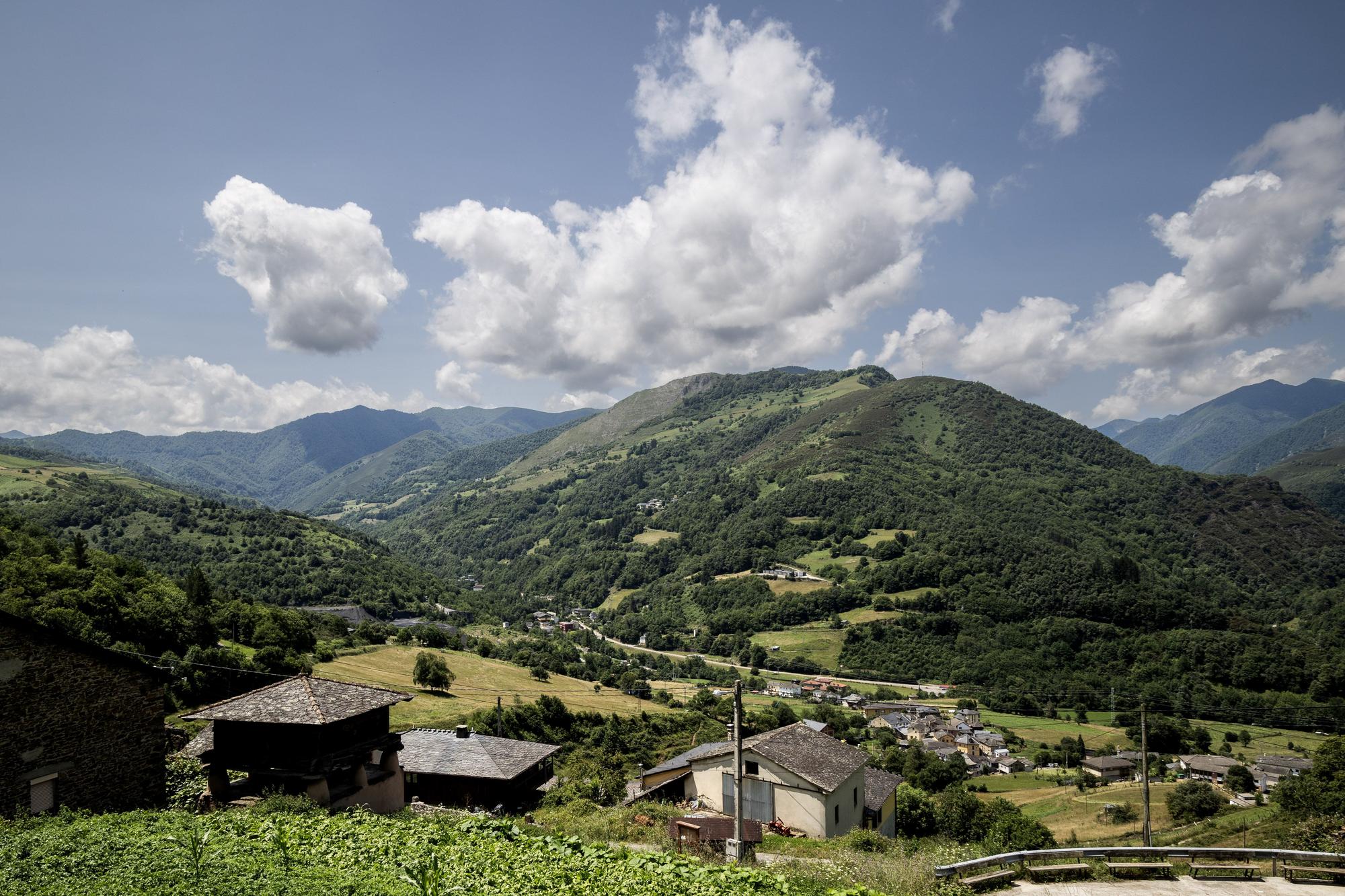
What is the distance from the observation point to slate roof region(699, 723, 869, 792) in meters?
25.5

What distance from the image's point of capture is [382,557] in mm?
151375

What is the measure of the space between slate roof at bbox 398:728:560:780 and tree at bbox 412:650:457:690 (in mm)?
26965

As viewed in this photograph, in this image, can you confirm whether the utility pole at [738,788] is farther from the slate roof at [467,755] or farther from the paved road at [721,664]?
the paved road at [721,664]

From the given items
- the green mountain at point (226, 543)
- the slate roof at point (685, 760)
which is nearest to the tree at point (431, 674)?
the slate roof at point (685, 760)

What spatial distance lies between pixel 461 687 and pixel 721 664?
67.4 metres

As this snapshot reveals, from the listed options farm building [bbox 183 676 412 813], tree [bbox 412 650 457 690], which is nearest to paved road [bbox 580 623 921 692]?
tree [bbox 412 650 457 690]

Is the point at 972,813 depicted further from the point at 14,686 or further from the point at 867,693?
the point at 867,693

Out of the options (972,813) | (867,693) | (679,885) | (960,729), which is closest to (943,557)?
(867,693)

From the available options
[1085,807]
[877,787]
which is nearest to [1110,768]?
[1085,807]

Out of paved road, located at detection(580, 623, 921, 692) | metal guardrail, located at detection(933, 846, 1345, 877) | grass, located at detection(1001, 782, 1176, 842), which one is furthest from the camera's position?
paved road, located at detection(580, 623, 921, 692)

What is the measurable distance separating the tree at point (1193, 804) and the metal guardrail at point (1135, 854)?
3463 centimetres

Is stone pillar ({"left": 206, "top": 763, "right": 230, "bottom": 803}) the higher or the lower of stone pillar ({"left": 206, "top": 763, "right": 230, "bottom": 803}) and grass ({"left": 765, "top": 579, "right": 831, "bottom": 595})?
the higher

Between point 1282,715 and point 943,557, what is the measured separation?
5793 cm

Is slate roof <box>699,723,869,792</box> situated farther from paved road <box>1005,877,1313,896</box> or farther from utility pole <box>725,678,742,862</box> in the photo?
paved road <box>1005,877,1313,896</box>
